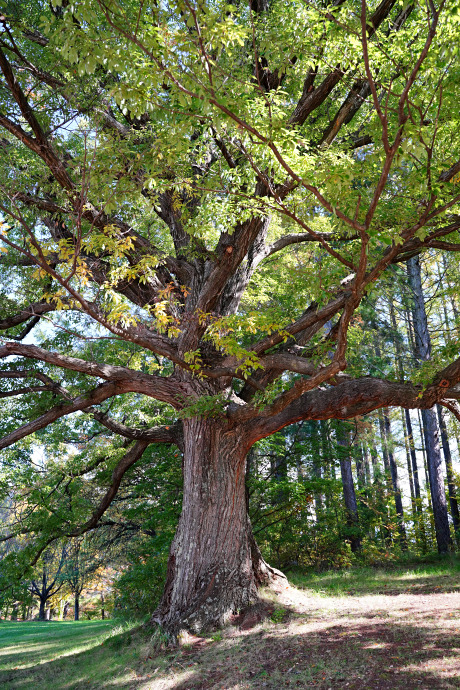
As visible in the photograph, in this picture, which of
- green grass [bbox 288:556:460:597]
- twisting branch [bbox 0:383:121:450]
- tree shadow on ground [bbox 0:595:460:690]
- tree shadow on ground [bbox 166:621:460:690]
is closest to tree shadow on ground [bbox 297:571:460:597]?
green grass [bbox 288:556:460:597]

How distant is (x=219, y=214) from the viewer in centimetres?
616

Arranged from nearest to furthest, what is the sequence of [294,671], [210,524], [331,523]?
[294,671] → [210,524] → [331,523]

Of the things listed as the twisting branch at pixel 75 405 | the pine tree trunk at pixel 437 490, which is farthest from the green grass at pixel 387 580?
the twisting branch at pixel 75 405

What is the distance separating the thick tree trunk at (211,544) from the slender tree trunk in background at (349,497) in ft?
18.4

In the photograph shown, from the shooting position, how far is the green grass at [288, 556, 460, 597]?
26.6 feet

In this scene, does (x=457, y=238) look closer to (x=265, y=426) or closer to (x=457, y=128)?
(x=457, y=128)

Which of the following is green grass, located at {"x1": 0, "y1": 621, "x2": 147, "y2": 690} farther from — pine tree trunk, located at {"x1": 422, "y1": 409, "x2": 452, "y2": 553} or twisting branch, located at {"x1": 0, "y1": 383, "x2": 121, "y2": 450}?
pine tree trunk, located at {"x1": 422, "y1": 409, "x2": 452, "y2": 553}

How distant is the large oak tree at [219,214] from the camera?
470 cm

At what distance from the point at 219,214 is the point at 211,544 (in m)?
4.71

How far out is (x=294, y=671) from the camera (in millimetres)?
4621

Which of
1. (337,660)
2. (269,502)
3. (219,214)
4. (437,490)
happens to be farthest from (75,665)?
(437,490)

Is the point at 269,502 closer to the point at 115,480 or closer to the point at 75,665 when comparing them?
the point at 115,480

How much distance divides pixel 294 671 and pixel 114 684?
223cm

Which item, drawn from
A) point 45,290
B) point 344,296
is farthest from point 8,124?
point 344,296
